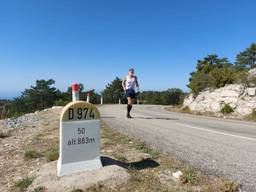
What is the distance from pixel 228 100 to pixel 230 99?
0.14 metres

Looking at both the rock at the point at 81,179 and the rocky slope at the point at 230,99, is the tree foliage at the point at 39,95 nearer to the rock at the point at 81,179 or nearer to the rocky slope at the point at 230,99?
the rocky slope at the point at 230,99

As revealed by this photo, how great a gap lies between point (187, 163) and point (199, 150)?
98 cm

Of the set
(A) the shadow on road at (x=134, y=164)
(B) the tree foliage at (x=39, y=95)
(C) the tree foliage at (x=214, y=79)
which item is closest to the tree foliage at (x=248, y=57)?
(C) the tree foliage at (x=214, y=79)

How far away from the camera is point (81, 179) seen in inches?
131

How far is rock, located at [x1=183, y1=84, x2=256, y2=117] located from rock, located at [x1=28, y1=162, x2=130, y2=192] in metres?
11.9

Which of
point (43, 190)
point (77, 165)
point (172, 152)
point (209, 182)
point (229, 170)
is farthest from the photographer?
point (172, 152)

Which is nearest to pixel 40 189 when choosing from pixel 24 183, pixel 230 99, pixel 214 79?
pixel 24 183

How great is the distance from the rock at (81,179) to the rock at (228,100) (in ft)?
39.1

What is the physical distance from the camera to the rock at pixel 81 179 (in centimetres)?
317

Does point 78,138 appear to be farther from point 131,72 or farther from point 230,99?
point 230,99

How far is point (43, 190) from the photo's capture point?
10.2ft

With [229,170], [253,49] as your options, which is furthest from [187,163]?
[253,49]

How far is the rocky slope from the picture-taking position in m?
13.6

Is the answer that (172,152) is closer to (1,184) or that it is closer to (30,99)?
(1,184)
